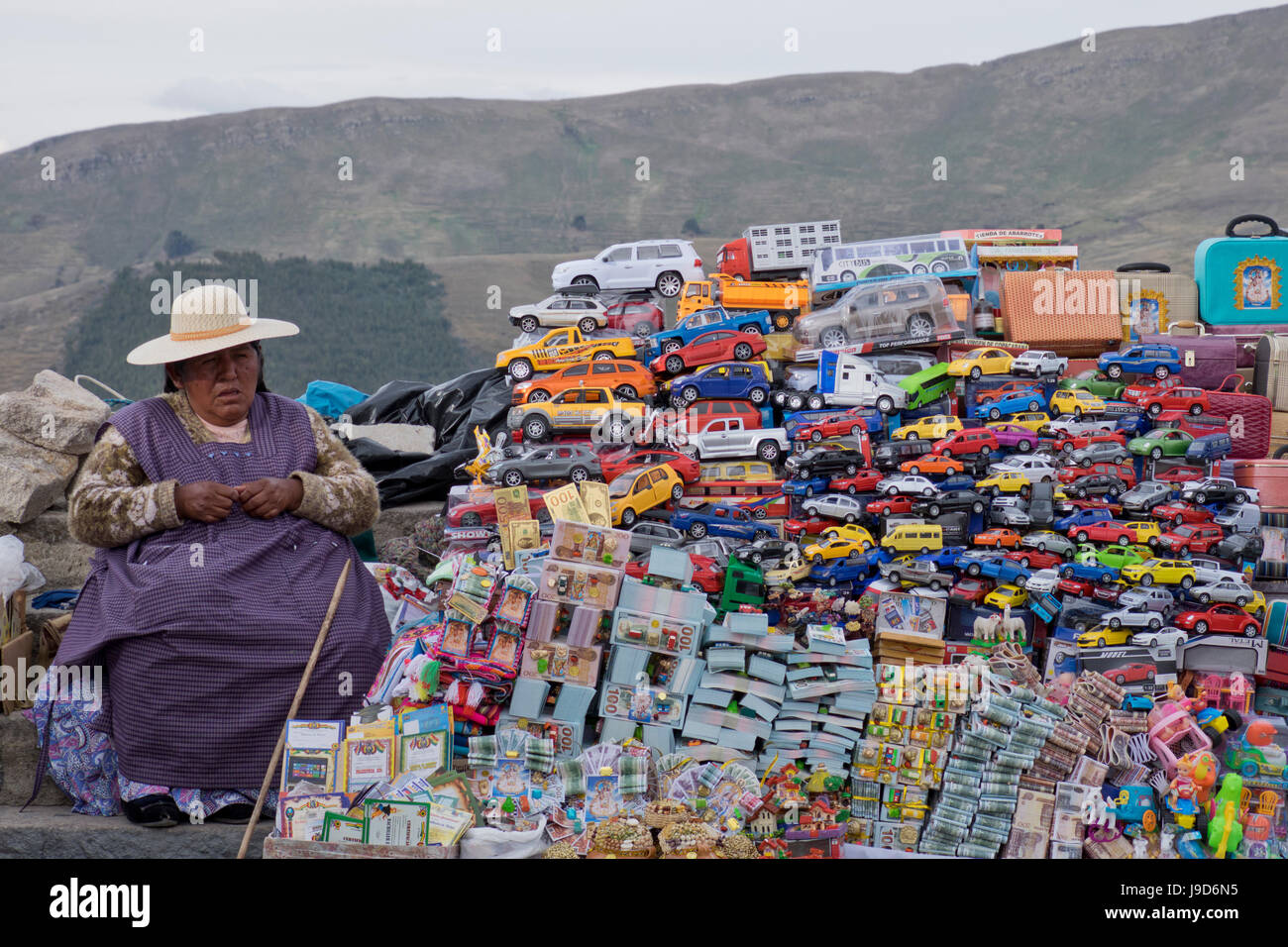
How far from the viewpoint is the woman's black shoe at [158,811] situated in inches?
184

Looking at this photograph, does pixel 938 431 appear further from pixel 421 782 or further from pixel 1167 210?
pixel 1167 210

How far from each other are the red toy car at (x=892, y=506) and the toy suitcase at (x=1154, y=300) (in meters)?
3.16

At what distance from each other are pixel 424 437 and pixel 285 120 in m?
76.5

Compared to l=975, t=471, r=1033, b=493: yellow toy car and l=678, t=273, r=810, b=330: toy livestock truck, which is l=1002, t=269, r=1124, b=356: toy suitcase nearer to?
l=678, t=273, r=810, b=330: toy livestock truck

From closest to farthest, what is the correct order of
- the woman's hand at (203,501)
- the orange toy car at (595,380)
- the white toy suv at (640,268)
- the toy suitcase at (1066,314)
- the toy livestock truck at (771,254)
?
the woman's hand at (203,501) < the orange toy car at (595,380) < the toy suitcase at (1066,314) < the toy livestock truck at (771,254) < the white toy suv at (640,268)

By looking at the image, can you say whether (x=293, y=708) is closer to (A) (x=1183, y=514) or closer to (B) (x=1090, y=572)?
(B) (x=1090, y=572)

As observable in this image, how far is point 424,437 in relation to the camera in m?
9.01

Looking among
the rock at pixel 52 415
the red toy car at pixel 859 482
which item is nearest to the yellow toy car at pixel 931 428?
the red toy car at pixel 859 482

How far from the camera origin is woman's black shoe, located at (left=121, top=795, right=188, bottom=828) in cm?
468

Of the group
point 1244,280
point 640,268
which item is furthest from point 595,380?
point 1244,280

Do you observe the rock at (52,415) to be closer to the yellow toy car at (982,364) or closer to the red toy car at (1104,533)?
the yellow toy car at (982,364)

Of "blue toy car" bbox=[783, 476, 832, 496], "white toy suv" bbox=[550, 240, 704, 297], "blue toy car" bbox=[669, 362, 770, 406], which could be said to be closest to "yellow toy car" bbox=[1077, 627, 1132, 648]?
"blue toy car" bbox=[783, 476, 832, 496]

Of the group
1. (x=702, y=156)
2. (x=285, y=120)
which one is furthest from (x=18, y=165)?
(x=702, y=156)

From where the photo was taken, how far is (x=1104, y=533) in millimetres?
7207
